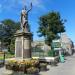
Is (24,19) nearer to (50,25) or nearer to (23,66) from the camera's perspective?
(23,66)

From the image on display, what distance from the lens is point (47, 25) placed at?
228 ft

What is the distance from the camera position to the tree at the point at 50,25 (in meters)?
66.6

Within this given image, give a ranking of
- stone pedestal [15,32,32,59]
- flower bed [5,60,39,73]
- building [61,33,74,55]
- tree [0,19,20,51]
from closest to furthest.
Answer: flower bed [5,60,39,73] → stone pedestal [15,32,32,59] → building [61,33,74,55] → tree [0,19,20,51]

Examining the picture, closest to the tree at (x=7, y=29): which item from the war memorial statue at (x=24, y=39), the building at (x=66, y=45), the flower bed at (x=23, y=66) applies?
the building at (x=66, y=45)

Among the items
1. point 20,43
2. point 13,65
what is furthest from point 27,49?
point 13,65

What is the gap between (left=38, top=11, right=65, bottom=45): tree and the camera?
66.6 meters

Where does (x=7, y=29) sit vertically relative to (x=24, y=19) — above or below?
above

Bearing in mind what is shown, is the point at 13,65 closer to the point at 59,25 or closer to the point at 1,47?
the point at 59,25

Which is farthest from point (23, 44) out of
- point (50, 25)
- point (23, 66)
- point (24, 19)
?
point (50, 25)

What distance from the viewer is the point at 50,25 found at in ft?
224

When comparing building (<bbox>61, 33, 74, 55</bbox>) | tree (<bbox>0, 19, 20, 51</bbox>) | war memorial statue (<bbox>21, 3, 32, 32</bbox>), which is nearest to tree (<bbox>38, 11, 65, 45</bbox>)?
building (<bbox>61, 33, 74, 55</bbox>)

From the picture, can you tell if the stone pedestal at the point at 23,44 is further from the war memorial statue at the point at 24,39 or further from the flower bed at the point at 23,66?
the flower bed at the point at 23,66

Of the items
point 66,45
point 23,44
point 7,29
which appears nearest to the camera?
point 23,44

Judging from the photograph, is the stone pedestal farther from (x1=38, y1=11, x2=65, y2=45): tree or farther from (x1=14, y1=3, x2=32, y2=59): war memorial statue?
(x1=38, y1=11, x2=65, y2=45): tree
